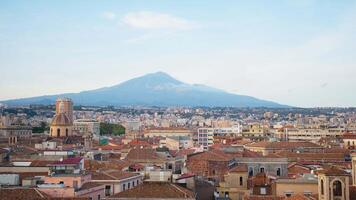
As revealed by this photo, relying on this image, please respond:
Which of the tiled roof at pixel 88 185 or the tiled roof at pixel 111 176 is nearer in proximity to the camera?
the tiled roof at pixel 88 185

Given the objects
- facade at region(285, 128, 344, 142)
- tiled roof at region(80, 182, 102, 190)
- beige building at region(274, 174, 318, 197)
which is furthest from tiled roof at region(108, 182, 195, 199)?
facade at region(285, 128, 344, 142)

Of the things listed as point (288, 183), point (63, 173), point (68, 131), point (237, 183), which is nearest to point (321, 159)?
point (237, 183)

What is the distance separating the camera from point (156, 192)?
92.1ft

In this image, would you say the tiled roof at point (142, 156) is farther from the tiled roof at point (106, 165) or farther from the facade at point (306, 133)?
the facade at point (306, 133)

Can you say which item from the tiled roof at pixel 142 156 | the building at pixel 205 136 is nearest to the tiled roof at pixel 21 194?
the tiled roof at pixel 142 156

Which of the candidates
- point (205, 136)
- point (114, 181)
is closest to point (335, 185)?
point (114, 181)

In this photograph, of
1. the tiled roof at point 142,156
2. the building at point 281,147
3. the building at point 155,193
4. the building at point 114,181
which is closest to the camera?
the building at point 155,193

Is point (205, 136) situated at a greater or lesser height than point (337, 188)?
lesser

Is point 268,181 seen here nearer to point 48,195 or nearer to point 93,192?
point 93,192

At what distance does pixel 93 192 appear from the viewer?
3161 centimetres

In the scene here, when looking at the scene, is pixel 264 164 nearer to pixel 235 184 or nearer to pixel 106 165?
pixel 235 184

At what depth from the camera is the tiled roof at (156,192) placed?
27688 millimetres

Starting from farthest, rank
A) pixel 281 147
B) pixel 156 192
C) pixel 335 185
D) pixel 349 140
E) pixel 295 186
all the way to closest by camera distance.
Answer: pixel 349 140, pixel 281 147, pixel 295 186, pixel 335 185, pixel 156 192

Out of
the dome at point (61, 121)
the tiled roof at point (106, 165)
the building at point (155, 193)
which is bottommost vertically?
the tiled roof at point (106, 165)
